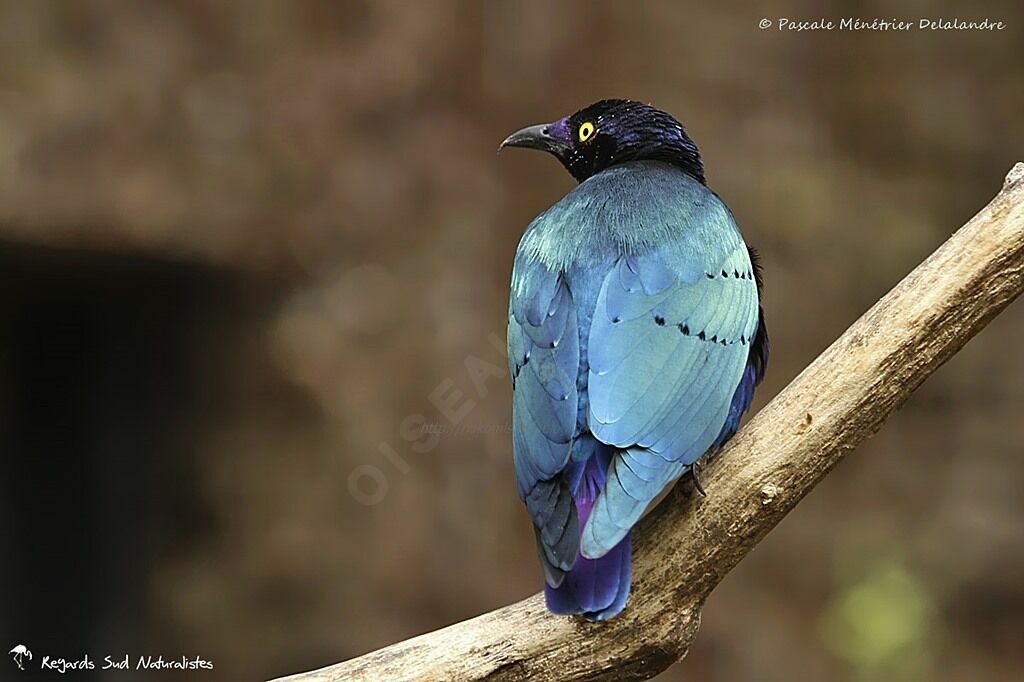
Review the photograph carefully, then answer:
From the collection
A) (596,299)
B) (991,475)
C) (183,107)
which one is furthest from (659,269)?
(991,475)

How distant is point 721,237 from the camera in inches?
97.0

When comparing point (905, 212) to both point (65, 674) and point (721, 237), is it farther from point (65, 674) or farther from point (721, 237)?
point (65, 674)

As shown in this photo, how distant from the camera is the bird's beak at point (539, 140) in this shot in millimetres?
2893

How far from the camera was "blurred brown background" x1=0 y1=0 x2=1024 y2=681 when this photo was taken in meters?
4.22

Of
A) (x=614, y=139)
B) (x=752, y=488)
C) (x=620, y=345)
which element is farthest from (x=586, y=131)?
(x=752, y=488)

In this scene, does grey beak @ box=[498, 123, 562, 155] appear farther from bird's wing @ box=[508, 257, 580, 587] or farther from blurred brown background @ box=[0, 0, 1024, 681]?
blurred brown background @ box=[0, 0, 1024, 681]

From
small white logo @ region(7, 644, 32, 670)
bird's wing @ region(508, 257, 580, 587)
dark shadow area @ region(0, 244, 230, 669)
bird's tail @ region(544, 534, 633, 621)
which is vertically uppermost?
bird's wing @ region(508, 257, 580, 587)

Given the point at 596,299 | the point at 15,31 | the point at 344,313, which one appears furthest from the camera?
the point at 344,313

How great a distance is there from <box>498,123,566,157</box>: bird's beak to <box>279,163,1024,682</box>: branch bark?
0.91m

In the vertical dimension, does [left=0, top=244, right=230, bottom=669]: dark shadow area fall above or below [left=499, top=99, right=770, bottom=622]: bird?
below

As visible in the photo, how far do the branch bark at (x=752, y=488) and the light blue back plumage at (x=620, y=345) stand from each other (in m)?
0.15

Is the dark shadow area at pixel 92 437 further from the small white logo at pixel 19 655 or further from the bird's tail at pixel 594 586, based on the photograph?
the bird's tail at pixel 594 586

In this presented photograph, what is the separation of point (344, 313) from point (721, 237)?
2.18 m

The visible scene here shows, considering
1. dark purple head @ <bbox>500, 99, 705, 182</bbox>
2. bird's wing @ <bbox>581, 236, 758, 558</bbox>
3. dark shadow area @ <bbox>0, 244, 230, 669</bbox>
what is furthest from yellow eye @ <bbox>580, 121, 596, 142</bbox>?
dark shadow area @ <bbox>0, 244, 230, 669</bbox>
